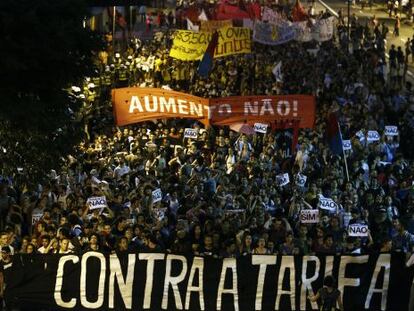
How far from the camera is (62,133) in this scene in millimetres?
15219

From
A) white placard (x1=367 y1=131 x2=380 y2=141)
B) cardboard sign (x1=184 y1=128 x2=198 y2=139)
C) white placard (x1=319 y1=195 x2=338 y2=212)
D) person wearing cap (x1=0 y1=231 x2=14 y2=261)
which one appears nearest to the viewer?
person wearing cap (x1=0 y1=231 x2=14 y2=261)

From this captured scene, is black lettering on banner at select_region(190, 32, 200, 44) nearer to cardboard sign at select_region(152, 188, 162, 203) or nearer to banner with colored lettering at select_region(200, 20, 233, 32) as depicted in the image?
banner with colored lettering at select_region(200, 20, 233, 32)

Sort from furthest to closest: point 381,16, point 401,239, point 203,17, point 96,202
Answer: point 381,16 → point 203,17 → point 96,202 → point 401,239

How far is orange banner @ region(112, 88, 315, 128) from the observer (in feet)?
65.4

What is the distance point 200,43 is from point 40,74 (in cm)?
1450

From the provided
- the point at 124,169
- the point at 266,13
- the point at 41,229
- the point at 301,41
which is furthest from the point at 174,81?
the point at 41,229

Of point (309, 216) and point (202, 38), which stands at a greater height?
point (202, 38)

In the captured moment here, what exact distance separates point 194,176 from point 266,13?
15423 mm

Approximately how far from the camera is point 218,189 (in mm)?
16984

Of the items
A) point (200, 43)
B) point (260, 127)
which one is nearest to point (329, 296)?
point (260, 127)

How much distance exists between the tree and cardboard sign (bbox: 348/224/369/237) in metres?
4.14

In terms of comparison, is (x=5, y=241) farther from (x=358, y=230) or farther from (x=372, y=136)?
(x=372, y=136)

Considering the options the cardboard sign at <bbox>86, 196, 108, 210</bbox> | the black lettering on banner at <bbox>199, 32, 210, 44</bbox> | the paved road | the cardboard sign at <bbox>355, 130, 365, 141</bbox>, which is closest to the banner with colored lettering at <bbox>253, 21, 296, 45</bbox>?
the black lettering on banner at <bbox>199, 32, 210, 44</bbox>

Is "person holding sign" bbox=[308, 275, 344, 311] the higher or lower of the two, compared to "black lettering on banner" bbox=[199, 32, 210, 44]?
lower
